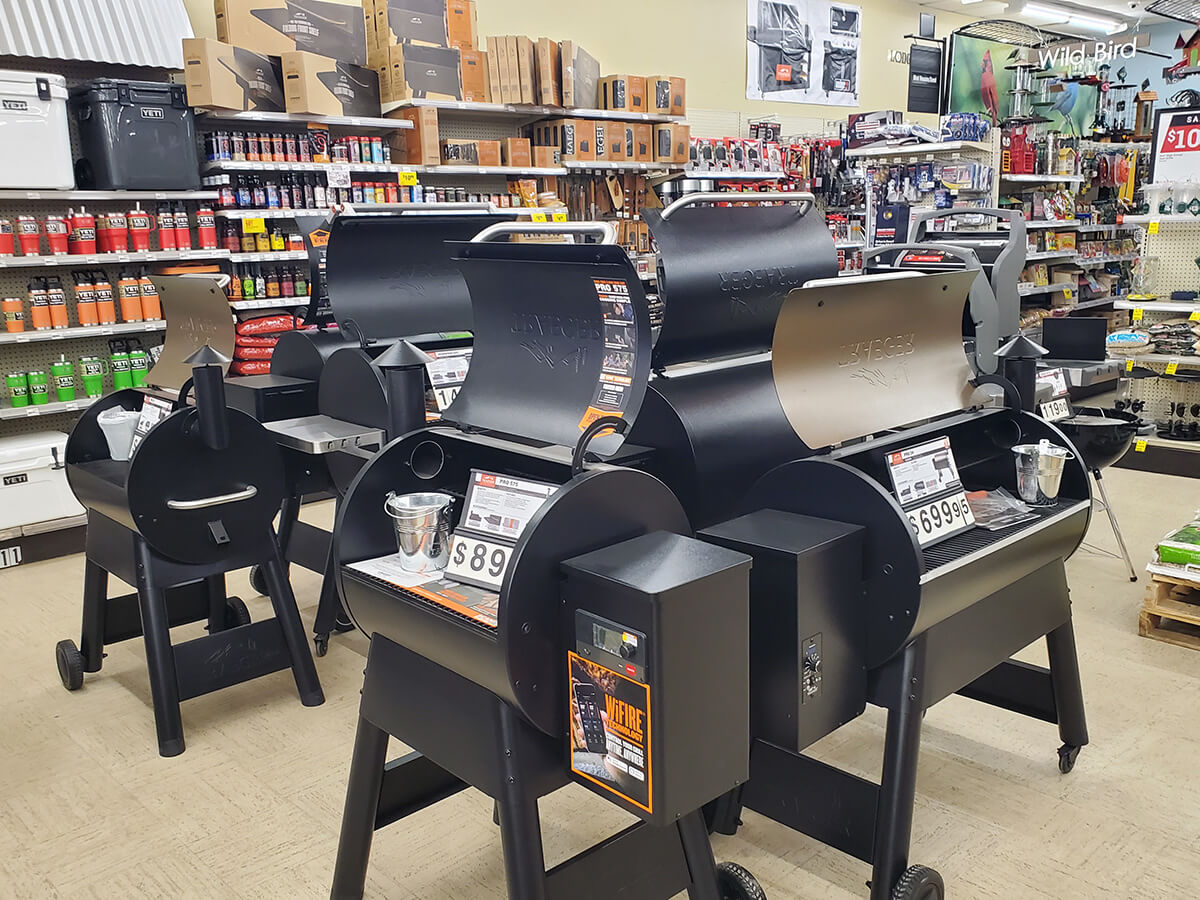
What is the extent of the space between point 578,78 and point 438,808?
227 inches

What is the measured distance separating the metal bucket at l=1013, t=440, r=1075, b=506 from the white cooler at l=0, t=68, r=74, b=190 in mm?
4688

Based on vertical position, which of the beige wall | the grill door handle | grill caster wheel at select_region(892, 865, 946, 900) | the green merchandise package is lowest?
grill caster wheel at select_region(892, 865, 946, 900)

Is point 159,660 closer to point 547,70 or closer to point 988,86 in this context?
point 547,70

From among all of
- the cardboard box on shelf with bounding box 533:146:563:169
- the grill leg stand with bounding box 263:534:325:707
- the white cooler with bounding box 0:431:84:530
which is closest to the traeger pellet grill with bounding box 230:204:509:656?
the grill leg stand with bounding box 263:534:325:707

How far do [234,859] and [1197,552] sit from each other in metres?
3.35

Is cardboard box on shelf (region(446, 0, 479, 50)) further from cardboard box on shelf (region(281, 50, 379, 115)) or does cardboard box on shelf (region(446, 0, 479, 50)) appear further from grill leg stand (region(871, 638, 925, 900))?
grill leg stand (region(871, 638, 925, 900))

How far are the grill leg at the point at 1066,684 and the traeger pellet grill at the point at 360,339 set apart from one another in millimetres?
1917

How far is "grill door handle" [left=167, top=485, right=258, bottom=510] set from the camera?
119 inches

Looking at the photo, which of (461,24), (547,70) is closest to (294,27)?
(461,24)

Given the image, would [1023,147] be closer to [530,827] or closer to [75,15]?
[75,15]

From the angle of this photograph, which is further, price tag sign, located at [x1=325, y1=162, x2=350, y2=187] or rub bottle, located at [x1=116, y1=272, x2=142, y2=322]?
price tag sign, located at [x1=325, y1=162, x2=350, y2=187]

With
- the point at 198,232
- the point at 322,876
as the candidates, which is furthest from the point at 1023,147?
the point at 322,876

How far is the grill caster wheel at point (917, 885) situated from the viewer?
2025 mm

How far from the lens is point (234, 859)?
2518 millimetres
